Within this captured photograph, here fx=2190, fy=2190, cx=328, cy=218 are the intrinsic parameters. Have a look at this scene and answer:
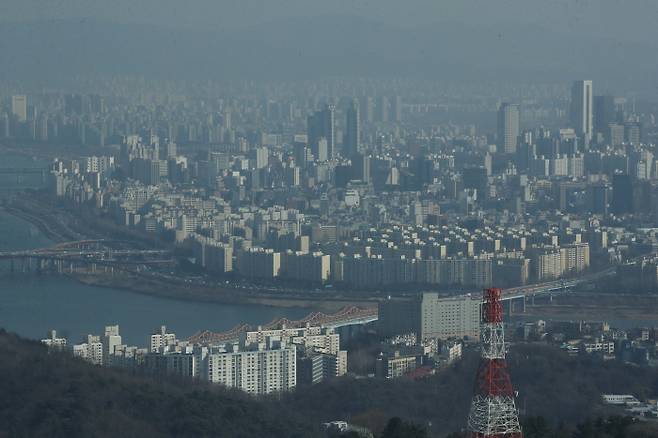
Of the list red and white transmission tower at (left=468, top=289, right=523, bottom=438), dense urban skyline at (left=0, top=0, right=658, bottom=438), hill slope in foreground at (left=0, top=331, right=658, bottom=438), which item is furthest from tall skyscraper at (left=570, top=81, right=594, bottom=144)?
red and white transmission tower at (left=468, top=289, right=523, bottom=438)

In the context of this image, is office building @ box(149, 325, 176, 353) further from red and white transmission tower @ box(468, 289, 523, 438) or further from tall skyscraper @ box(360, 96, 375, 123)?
tall skyscraper @ box(360, 96, 375, 123)

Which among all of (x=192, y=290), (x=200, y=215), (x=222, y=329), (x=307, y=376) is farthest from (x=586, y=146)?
(x=307, y=376)

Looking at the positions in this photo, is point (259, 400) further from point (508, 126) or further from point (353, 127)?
point (353, 127)

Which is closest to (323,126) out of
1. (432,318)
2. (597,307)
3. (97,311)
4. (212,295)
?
(212,295)

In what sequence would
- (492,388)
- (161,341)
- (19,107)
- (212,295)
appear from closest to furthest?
(492,388) → (161,341) → (212,295) → (19,107)

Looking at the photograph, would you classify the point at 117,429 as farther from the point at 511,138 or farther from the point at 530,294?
the point at 511,138
